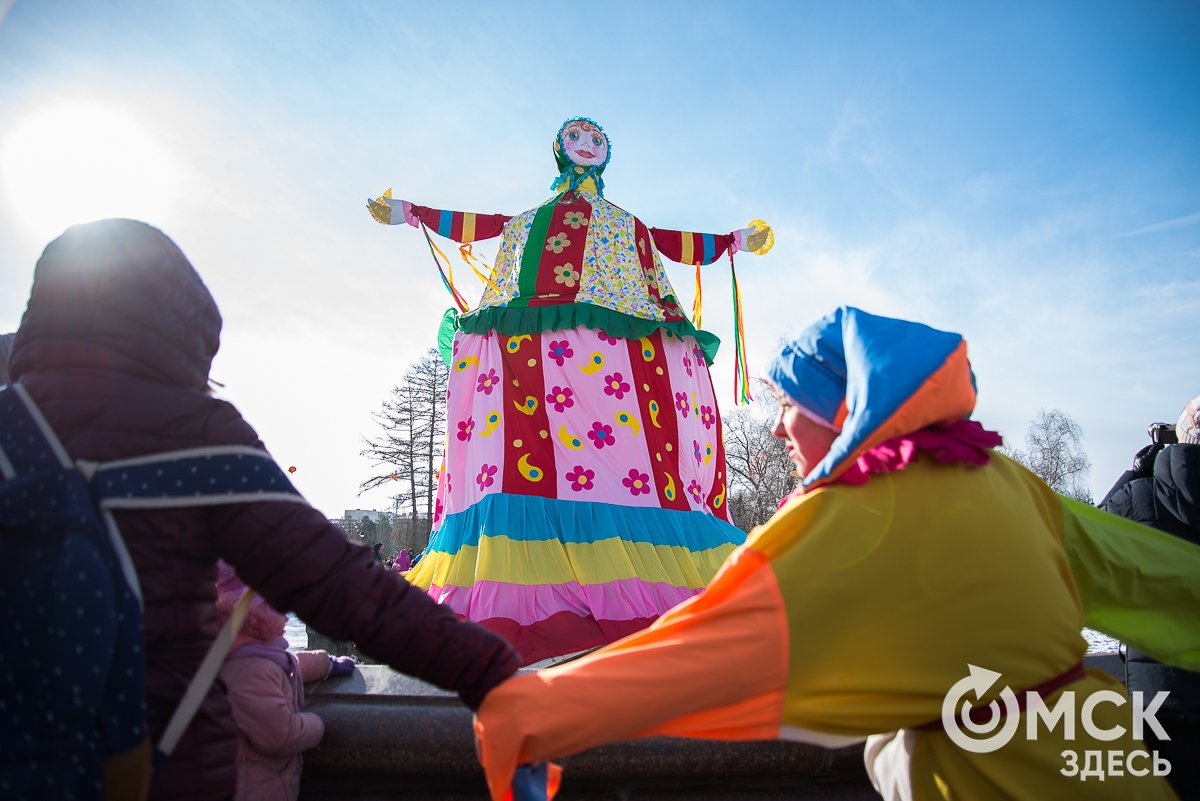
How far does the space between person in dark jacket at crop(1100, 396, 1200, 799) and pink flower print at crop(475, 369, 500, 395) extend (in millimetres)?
3883

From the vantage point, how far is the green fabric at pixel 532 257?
5.45 meters

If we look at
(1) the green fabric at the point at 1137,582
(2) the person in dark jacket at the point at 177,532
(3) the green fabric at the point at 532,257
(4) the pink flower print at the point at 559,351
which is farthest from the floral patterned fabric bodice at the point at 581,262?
(2) the person in dark jacket at the point at 177,532

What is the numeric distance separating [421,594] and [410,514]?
28.2 m

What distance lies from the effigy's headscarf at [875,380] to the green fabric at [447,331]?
4708mm

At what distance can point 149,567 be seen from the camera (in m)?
1.28

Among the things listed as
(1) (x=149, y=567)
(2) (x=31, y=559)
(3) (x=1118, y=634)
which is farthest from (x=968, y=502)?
(2) (x=31, y=559)

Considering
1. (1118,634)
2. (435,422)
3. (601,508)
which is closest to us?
(1118,634)

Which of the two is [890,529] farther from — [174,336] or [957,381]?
[174,336]

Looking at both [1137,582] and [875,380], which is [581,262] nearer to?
[875,380]

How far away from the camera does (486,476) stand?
4.97 meters

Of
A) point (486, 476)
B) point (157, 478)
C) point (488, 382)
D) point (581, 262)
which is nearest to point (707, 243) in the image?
point (581, 262)

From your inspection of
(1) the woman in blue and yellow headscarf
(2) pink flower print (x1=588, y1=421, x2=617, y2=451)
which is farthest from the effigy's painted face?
(1) the woman in blue and yellow headscarf

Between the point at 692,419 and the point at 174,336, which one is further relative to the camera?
the point at 692,419

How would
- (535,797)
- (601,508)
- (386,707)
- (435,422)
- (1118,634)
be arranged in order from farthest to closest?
(435,422) < (601,508) < (386,707) < (1118,634) < (535,797)
